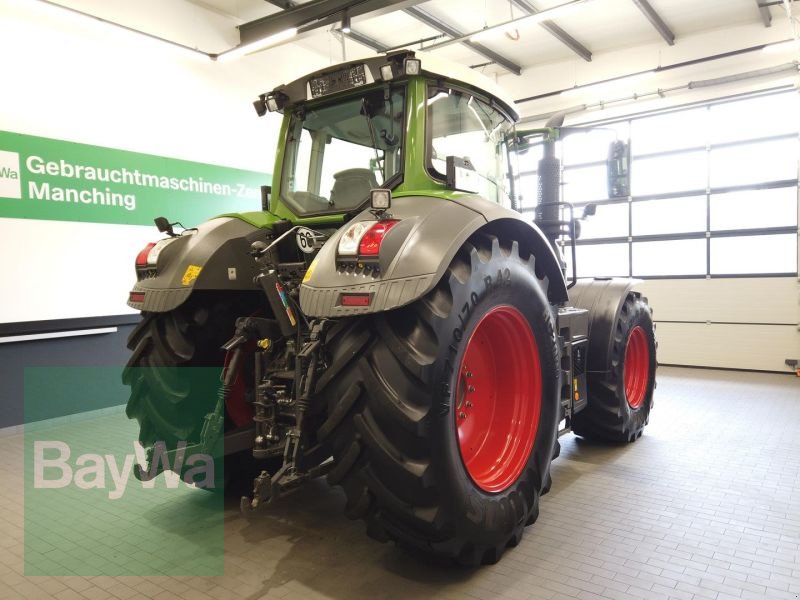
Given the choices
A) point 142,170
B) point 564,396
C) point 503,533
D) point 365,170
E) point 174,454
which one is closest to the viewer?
point 503,533

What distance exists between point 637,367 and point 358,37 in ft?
19.2

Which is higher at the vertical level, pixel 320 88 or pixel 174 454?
pixel 320 88

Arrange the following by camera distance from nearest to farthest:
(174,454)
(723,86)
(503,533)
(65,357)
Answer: (503,533) → (174,454) → (65,357) → (723,86)

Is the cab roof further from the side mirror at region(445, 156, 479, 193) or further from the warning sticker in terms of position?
the warning sticker

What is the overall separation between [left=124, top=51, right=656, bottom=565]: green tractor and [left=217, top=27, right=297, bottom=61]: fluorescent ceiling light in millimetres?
3473

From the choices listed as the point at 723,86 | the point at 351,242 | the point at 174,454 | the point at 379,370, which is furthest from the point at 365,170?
the point at 723,86

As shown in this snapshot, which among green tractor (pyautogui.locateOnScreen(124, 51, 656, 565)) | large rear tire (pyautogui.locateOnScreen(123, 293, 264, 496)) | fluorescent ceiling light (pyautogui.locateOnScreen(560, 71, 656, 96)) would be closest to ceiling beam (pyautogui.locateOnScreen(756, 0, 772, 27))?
fluorescent ceiling light (pyautogui.locateOnScreen(560, 71, 656, 96))

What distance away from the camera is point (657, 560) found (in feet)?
7.80

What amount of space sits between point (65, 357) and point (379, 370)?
15.0 feet

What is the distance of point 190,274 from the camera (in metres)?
2.61

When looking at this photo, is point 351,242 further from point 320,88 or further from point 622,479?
point 622,479

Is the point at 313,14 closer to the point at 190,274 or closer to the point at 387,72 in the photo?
the point at 387,72

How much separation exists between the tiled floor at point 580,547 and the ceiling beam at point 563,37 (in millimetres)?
5485

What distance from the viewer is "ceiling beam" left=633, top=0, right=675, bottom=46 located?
22.9 feet
